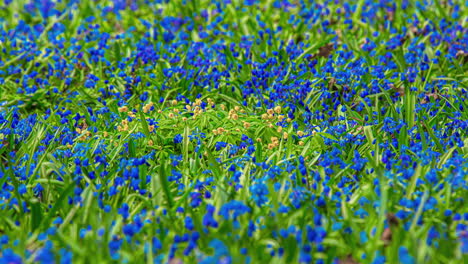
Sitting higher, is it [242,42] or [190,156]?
[242,42]

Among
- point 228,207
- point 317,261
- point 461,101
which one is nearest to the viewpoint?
point 317,261

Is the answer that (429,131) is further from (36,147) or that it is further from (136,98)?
(36,147)

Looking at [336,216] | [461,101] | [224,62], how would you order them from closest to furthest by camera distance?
[336,216] → [461,101] → [224,62]

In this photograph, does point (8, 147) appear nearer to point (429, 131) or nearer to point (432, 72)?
point (429, 131)

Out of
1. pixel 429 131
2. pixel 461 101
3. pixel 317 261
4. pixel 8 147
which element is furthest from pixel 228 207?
pixel 461 101

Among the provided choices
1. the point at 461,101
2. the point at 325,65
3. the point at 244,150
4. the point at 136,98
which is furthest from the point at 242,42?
the point at 461,101

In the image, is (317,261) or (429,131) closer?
(317,261)
